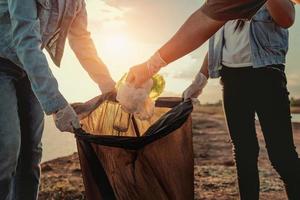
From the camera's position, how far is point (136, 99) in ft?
7.19

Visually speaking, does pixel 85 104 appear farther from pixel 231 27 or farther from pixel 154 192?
pixel 231 27

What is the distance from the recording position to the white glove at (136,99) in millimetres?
2191

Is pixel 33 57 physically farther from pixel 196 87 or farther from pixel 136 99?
pixel 196 87

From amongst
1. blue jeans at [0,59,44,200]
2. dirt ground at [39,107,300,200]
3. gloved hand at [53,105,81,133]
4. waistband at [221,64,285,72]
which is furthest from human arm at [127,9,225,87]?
dirt ground at [39,107,300,200]

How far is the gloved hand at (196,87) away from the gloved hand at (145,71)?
219mm

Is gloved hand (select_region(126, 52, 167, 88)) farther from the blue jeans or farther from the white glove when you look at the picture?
the blue jeans

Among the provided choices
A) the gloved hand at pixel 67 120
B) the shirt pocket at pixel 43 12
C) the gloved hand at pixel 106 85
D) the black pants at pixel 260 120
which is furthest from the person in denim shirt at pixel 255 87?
the shirt pocket at pixel 43 12

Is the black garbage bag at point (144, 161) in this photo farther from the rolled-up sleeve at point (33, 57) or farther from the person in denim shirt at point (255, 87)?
the person in denim shirt at point (255, 87)

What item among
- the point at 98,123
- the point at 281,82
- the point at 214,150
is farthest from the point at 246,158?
the point at 214,150

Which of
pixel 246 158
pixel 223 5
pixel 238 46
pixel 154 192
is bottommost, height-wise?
→ pixel 246 158

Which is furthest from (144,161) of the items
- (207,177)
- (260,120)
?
(207,177)

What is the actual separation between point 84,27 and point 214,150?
5.63 metres

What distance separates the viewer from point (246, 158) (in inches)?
114

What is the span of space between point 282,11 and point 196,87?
61 cm
